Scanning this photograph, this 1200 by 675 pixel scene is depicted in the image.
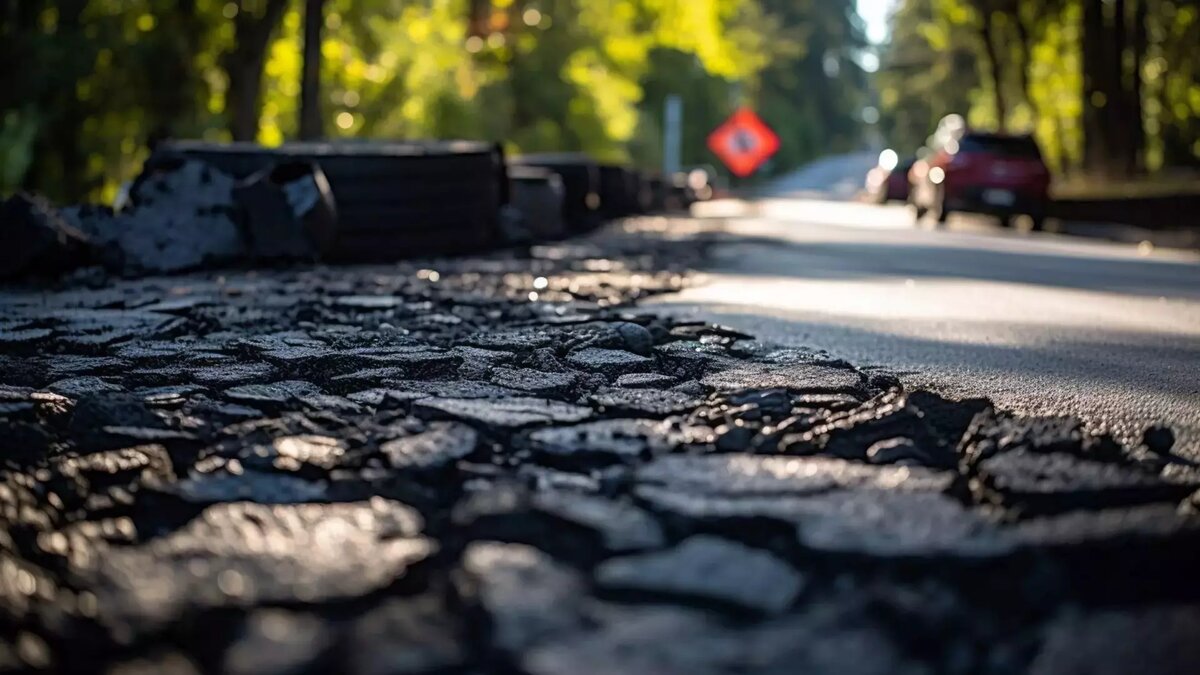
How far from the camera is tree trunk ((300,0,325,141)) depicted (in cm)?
2002

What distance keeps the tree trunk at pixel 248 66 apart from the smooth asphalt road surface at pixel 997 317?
8909mm

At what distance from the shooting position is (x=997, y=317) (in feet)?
26.0

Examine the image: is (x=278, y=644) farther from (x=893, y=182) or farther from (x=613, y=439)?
(x=893, y=182)

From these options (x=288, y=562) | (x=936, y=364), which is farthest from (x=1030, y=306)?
(x=288, y=562)

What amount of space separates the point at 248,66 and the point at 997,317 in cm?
1567

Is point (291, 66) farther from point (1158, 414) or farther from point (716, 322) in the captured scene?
point (1158, 414)

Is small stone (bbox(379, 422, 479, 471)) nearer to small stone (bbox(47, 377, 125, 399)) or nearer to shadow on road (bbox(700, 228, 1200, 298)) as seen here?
small stone (bbox(47, 377, 125, 399))

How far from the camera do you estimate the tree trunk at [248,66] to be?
2150cm

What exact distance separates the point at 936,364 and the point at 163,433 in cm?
292

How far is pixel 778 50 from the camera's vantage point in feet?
247

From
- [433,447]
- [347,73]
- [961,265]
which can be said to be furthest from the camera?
[347,73]

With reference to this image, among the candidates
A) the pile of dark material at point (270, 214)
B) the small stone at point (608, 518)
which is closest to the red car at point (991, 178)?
the pile of dark material at point (270, 214)

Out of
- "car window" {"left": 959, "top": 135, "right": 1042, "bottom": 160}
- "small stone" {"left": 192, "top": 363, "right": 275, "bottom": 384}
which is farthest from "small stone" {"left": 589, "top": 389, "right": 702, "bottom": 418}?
"car window" {"left": 959, "top": 135, "right": 1042, "bottom": 160}

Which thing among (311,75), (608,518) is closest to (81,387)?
(608,518)
